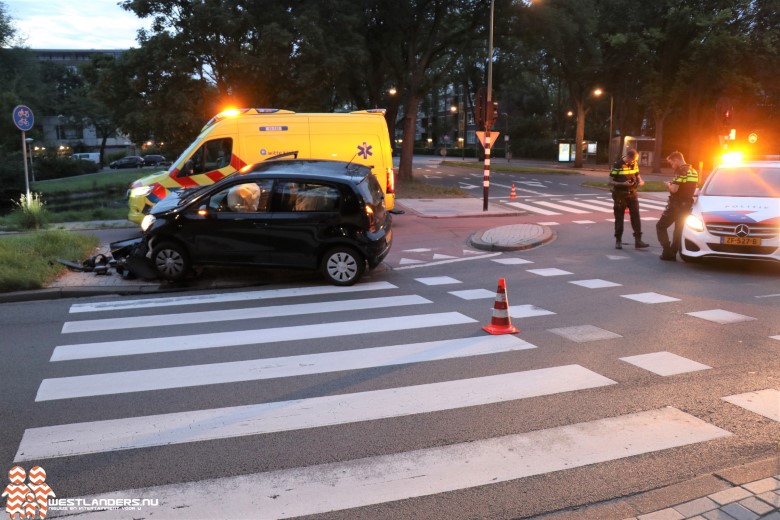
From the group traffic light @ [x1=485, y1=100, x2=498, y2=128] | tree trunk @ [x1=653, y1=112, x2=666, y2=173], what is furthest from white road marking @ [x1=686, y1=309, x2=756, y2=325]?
tree trunk @ [x1=653, y1=112, x2=666, y2=173]

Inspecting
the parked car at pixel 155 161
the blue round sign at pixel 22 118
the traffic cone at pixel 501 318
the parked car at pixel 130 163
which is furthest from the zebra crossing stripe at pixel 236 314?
the parked car at pixel 130 163

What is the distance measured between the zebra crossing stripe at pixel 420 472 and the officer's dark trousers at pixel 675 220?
7.46 metres

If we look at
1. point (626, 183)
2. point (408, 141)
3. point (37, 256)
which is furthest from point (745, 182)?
point (408, 141)

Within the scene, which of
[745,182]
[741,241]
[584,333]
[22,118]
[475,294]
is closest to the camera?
[584,333]

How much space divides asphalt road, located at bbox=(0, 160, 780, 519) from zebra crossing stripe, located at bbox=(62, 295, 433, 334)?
0.05 m

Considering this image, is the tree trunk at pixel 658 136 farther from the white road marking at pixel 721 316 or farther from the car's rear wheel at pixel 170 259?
the car's rear wheel at pixel 170 259

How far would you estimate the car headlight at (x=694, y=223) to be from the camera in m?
10.2

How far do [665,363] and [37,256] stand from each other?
9576 mm

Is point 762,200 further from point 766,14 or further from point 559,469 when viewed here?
point 766,14

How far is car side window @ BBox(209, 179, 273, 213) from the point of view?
30.2 ft

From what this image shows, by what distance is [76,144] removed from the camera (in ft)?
304

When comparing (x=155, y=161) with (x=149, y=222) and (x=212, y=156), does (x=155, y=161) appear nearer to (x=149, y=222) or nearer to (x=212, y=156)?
(x=212, y=156)

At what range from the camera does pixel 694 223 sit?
34.0ft

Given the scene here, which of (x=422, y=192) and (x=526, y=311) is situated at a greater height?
(x=422, y=192)
